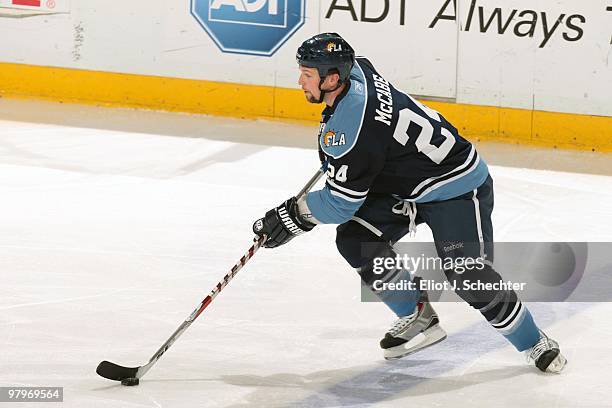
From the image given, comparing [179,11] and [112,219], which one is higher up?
[179,11]

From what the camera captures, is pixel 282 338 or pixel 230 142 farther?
pixel 230 142

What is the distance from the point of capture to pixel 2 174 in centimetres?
563

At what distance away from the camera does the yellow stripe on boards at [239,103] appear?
6438 mm

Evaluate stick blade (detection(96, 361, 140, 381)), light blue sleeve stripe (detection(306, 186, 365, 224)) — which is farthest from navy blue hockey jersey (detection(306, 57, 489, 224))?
stick blade (detection(96, 361, 140, 381))

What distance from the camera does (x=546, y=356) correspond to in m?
3.49

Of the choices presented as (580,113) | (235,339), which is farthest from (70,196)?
(580,113)

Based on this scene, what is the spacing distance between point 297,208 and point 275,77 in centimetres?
354

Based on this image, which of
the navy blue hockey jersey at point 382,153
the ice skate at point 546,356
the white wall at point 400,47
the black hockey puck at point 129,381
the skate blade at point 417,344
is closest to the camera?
the navy blue hockey jersey at point 382,153

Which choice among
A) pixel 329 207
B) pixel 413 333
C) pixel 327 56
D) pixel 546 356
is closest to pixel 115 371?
pixel 329 207

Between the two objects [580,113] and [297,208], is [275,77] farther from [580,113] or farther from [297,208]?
[297,208]

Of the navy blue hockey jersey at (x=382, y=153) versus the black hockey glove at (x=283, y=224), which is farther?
the black hockey glove at (x=283, y=224)

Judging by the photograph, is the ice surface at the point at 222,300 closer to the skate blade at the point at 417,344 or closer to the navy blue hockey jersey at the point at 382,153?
the skate blade at the point at 417,344

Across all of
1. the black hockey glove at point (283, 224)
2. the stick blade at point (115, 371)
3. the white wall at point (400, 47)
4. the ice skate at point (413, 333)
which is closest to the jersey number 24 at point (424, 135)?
the black hockey glove at point (283, 224)

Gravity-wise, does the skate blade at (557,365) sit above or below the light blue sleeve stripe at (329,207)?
below
